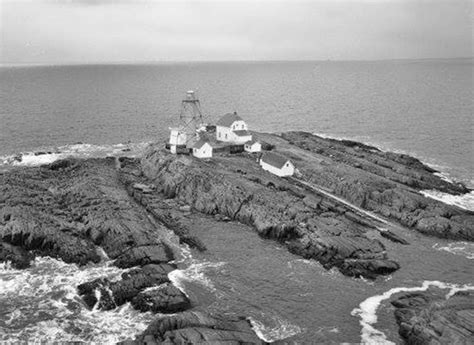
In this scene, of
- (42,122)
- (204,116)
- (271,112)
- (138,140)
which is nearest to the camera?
(138,140)

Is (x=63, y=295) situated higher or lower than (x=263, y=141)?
lower

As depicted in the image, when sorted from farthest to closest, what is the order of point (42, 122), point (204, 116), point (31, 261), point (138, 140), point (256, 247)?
point (204, 116) < point (42, 122) < point (138, 140) < point (256, 247) < point (31, 261)

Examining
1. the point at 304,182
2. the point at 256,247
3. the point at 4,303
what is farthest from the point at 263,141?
the point at 4,303

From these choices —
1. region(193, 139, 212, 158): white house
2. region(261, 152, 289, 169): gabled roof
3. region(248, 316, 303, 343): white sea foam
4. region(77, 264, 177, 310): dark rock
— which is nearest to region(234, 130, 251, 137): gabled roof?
region(193, 139, 212, 158): white house

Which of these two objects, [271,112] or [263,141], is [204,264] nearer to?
[263,141]

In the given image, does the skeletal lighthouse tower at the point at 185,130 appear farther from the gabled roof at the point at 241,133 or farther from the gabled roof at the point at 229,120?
the gabled roof at the point at 241,133

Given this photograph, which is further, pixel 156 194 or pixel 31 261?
pixel 156 194
